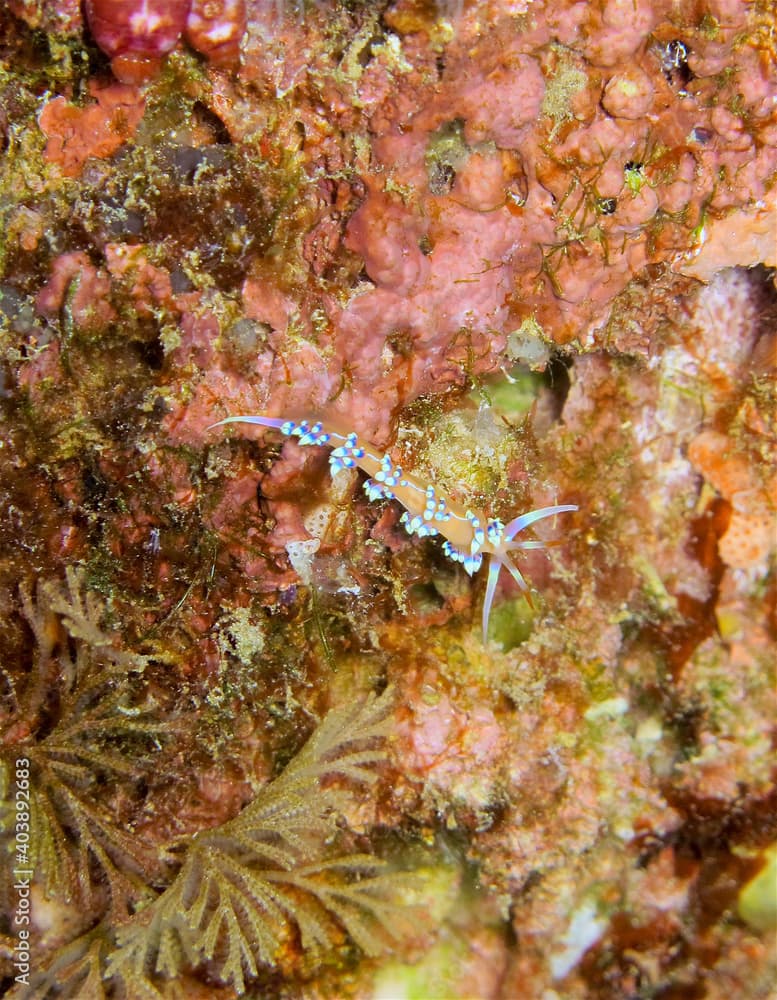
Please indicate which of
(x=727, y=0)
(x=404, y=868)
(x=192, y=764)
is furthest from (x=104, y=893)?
(x=727, y=0)

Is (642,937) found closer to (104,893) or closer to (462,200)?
(104,893)

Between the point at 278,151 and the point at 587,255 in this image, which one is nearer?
the point at 278,151

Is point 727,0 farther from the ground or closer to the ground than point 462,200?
farther from the ground

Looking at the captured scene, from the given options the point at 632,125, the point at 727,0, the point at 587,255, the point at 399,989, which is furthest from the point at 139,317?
the point at 399,989

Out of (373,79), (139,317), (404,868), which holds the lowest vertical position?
(404,868)

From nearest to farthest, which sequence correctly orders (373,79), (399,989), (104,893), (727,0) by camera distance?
(373,79) < (727,0) < (104,893) < (399,989)

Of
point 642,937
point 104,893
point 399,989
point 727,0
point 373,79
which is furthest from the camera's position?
point 642,937

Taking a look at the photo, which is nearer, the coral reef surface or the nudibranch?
the coral reef surface

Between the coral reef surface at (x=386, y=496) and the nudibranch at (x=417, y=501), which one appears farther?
the nudibranch at (x=417, y=501)
